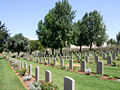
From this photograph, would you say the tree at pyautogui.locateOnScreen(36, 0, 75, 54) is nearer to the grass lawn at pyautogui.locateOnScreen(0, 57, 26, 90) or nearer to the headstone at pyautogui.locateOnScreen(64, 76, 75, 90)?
the grass lawn at pyautogui.locateOnScreen(0, 57, 26, 90)

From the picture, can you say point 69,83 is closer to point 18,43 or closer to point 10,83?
point 10,83

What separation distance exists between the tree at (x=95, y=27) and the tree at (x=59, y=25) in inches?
422

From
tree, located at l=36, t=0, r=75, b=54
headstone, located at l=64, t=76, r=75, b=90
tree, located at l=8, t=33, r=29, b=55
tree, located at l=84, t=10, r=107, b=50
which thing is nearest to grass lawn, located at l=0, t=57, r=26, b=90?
headstone, located at l=64, t=76, r=75, b=90

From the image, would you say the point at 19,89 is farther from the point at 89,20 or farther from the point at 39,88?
the point at 89,20

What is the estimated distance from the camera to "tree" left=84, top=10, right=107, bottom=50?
48.0 meters

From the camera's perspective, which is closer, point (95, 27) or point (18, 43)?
point (18, 43)

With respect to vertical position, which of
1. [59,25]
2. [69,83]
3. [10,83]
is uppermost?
[59,25]

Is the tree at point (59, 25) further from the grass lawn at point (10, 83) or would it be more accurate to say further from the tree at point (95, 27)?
the grass lawn at point (10, 83)

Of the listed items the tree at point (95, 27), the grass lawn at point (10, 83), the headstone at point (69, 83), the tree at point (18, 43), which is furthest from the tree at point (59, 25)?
the headstone at point (69, 83)

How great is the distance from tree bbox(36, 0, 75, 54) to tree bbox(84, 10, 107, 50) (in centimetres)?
1073

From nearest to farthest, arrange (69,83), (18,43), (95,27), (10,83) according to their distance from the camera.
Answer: (69,83), (10,83), (18,43), (95,27)

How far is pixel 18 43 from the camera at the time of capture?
41.1 metres

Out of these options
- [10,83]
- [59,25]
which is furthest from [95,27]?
[10,83]

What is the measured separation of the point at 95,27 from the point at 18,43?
25.5m
